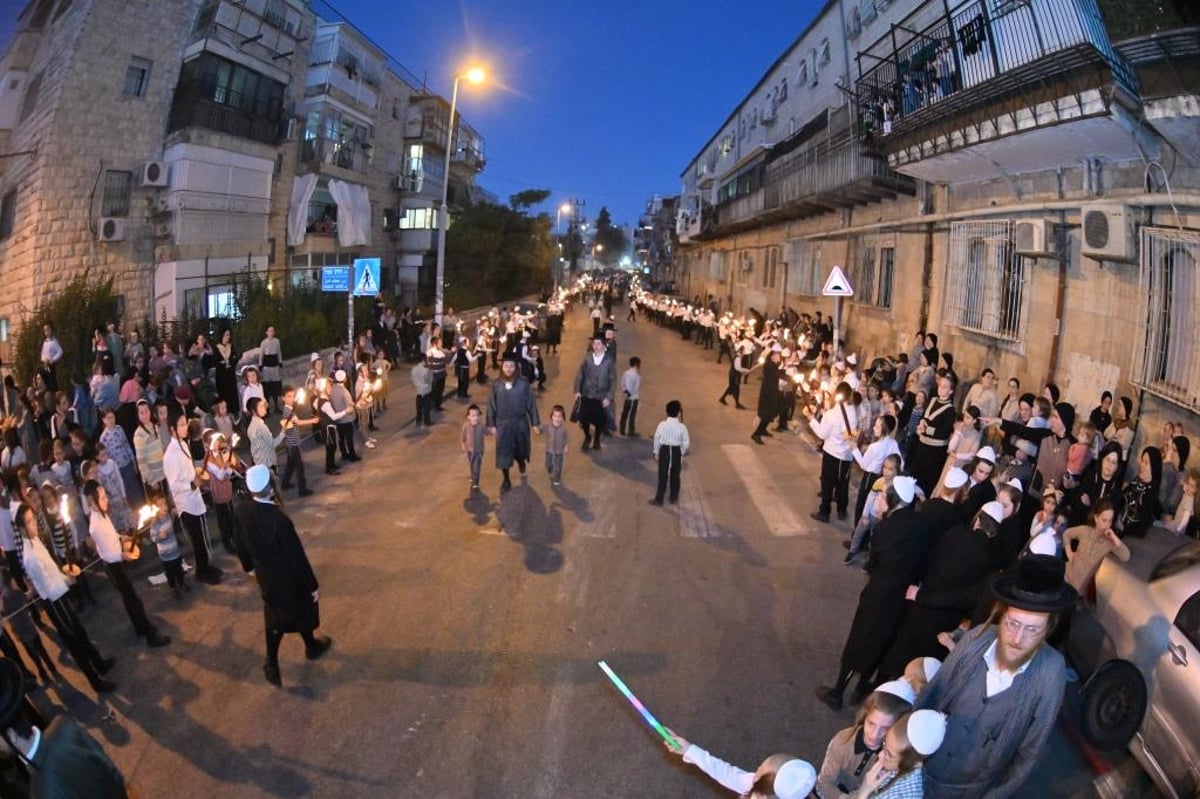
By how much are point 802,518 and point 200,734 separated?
682cm

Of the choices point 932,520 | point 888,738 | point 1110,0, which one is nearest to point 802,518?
point 932,520

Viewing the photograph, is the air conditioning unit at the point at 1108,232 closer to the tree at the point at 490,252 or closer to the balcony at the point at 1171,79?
the balcony at the point at 1171,79

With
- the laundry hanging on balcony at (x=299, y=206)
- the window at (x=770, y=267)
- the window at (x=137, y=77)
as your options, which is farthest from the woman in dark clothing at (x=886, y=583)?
the window at (x=770, y=267)

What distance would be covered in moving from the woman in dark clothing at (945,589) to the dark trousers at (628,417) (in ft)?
28.3

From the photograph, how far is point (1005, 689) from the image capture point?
10.5 feet

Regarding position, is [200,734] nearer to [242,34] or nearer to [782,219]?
[242,34]

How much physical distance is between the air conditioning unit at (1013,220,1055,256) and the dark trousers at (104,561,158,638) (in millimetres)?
12011

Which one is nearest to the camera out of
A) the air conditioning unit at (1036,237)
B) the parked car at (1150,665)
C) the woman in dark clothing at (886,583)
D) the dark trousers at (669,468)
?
the parked car at (1150,665)

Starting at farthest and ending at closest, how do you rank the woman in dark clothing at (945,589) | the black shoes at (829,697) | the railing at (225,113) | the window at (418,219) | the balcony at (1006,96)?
the window at (418,219), the railing at (225,113), the balcony at (1006,96), the black shoes at (829,697), the woman in dark clothing at (945,589)

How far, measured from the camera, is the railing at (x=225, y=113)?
19.4 m

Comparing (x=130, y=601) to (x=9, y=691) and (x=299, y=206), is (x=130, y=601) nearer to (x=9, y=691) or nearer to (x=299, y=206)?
(x=9, y=691)

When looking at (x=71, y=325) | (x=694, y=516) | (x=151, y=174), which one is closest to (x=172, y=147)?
(x=151, y=174)

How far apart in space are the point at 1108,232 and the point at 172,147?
809 inches

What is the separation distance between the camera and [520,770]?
4.62 m
